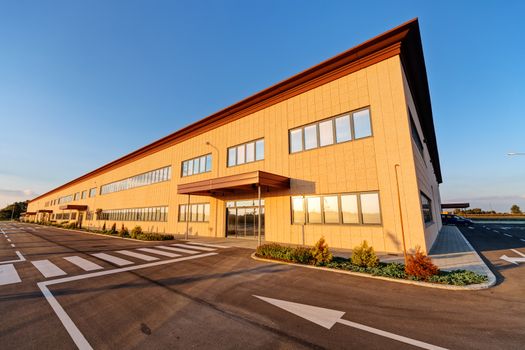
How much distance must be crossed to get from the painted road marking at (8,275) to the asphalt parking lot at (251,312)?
0.13 m

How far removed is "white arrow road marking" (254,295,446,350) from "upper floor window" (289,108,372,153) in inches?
425

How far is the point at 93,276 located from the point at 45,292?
1.72 meters

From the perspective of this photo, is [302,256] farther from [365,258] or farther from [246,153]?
[246,153]

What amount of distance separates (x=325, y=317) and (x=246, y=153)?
1608cm

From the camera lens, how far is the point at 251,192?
18.9 metres

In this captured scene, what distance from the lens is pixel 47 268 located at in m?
9.49

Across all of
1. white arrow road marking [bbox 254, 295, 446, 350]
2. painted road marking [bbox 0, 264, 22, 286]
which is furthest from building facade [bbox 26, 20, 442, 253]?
painted road marking [bbox 0, 264, 22, 286]

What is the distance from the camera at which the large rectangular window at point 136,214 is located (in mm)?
28333

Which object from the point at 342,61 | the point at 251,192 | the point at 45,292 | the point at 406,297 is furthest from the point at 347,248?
the point at 45,292

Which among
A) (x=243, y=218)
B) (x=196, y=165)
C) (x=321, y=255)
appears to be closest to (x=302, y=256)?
(x=321, y=255)

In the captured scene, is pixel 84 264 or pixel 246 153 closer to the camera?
pixel 84 264

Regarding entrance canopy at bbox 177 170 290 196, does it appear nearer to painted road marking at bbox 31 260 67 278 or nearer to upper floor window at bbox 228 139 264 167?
upper floor window at bbox 228 139 264 167

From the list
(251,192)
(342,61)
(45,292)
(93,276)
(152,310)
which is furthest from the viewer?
(251,192)

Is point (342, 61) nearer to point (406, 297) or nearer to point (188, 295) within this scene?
point (406, 297)
